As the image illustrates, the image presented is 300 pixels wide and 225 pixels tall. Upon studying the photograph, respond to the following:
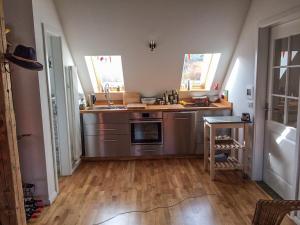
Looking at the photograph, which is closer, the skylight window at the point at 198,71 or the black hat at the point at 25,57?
the black hat at the point at 25,57

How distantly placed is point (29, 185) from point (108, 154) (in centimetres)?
157

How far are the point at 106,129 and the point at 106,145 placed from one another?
0.26 m

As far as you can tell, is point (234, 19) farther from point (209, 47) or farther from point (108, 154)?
point (108, 154)

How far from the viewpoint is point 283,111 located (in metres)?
2.89

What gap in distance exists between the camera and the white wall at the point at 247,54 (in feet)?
9.38

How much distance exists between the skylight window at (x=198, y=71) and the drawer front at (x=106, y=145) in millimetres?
1460

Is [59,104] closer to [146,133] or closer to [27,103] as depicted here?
[27,103]

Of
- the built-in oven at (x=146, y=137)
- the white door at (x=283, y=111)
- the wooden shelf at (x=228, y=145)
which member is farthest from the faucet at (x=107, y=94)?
the white door at (x=283, y=111)

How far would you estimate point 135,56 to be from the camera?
401cm

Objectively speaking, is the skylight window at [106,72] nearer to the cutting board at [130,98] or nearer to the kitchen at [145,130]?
the cutting board at [130,98]

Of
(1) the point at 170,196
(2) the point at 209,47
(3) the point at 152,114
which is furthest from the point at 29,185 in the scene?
(2) the point at 209,47

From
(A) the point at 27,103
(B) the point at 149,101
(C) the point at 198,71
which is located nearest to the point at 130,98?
(B) the point at 149,101

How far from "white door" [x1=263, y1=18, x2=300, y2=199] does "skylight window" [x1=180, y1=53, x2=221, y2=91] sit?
1407mm

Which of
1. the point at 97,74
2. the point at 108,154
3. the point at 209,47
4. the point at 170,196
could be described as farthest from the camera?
the point at 97,74
